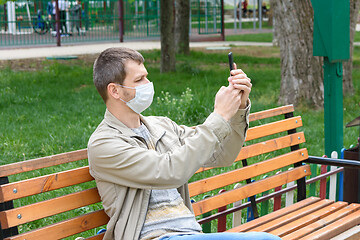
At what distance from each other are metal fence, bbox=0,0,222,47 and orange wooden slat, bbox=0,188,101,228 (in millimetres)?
15813

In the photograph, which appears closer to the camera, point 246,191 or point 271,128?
point 246,191

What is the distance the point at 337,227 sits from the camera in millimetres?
3611

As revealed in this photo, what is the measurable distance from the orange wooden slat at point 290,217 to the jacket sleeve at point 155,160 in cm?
106

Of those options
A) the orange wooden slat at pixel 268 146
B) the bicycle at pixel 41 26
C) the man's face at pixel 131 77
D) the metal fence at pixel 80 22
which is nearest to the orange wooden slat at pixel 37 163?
the man's face at pixel 131 77

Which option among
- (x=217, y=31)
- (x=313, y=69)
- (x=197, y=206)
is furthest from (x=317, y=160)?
(x=217, y=31)

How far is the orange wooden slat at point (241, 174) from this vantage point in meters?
3.43

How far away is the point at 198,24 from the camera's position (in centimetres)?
2408

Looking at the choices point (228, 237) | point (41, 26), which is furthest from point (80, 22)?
point (228, 237)

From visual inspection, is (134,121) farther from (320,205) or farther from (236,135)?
(320,205)

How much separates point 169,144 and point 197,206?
0.55m

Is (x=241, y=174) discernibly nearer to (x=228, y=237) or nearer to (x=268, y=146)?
(x=268, y=146)

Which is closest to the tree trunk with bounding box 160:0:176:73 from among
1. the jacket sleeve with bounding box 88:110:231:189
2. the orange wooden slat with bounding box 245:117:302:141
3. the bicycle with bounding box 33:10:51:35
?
the bicycle with bounding box 33:10:51:35

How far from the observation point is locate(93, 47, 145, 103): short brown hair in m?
2.73

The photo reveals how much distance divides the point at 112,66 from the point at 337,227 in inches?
67.3
